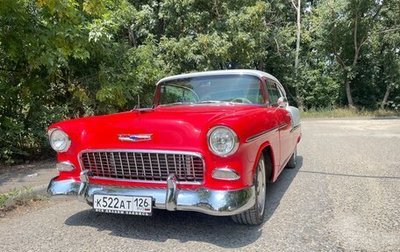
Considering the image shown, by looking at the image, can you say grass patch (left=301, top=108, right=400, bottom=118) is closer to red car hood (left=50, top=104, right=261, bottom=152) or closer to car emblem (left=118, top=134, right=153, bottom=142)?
red car hood (left=50, top=104, right=261, bottom=152)

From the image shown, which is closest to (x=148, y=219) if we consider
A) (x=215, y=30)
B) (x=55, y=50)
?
(x=55, y=50)

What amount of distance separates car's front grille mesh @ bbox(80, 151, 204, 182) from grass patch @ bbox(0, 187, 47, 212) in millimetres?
1486

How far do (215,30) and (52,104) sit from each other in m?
11.3

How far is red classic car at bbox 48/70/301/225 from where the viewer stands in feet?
11.2

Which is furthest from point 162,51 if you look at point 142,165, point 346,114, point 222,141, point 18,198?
point 222,141

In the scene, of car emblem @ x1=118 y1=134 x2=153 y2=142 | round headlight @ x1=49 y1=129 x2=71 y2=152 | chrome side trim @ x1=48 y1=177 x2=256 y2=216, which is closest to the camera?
chrome side trim @ x1=48 y1=177 x2=256 y2=216

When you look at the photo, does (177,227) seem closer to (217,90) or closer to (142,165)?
(142,165)

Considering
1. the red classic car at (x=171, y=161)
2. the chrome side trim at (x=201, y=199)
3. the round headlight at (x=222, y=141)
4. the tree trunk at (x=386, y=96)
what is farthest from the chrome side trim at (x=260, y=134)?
the tree trunk at (x=386, y=96)

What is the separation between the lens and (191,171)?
352 centimetres

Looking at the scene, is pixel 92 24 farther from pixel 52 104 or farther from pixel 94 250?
pixel 94 250

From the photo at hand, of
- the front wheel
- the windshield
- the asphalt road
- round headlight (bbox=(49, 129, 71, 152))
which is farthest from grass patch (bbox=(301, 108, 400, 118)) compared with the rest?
round headlight (bbox=(49, 129, 71, 152))

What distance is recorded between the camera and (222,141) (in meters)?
3.40

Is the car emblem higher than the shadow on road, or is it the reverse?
the car emblem

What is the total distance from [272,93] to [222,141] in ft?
7.16
